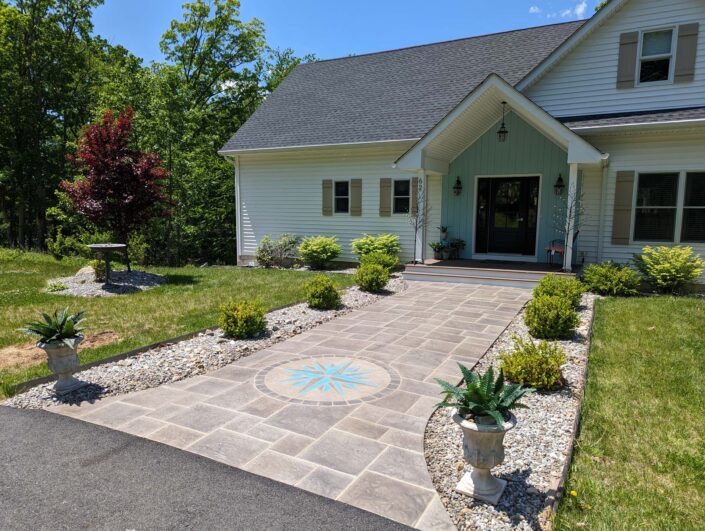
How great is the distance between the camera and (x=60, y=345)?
14.7ft

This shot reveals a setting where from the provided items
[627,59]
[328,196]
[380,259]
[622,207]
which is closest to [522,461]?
[380,259]

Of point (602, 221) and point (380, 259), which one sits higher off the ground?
point (602, 221)

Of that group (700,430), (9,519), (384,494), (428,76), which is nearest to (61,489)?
(9,519)

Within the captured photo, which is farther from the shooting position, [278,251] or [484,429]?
[278,251]

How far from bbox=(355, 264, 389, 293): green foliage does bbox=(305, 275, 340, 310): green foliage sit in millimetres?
1446

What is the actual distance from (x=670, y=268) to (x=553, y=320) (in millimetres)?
4672

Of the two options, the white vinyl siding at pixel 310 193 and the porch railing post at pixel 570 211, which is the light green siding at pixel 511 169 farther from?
the porch railing post at pixel 570 211

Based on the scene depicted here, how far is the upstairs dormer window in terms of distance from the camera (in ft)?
32.6

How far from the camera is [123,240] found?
10906 millimetres

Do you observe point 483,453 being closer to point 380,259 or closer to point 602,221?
point 380,259

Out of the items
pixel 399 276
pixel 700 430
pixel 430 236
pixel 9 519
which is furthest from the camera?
pixel 430 236

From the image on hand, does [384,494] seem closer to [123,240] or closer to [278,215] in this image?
[123,240]

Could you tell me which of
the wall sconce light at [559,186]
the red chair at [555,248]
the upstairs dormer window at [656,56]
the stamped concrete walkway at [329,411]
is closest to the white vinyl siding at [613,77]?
the upstairs dormer window at [656,56]

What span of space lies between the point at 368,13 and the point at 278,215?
12.6m
